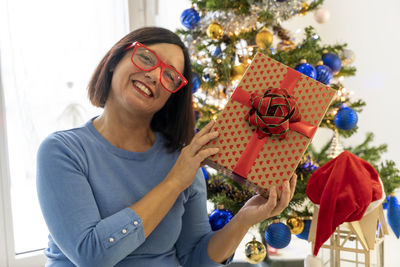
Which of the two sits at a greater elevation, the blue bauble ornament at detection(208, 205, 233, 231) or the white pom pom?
the blue bauble ornament at detection(208, 205, 233, 231)

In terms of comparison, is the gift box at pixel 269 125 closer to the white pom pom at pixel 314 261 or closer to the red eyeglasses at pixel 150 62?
the red eyeglasses at pixel 150 62

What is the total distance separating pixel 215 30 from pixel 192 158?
972mm

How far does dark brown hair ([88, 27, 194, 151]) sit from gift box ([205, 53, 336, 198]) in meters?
0.31

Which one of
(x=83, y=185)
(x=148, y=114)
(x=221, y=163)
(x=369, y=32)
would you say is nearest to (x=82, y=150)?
(x=83, y=185)

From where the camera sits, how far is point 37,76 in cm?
Answer: 210

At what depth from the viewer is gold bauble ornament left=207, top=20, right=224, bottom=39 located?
1795mm

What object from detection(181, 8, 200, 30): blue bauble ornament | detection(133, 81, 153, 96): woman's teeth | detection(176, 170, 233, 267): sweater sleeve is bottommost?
detection(176, 170, 233, 267): sweater sleeve

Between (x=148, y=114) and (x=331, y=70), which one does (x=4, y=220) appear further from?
(x=331, y=70)

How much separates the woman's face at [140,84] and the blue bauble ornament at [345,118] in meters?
0.88

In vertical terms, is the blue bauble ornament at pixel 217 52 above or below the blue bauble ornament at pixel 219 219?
above

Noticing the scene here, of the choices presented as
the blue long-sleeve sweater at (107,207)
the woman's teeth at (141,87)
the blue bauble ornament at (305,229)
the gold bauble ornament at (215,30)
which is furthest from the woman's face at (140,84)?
the blue bauble ornament at (305,229)

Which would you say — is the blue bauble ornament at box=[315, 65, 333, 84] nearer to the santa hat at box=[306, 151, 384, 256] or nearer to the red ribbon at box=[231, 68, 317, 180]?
the santa hat at box=[306, 151, 384, 256]

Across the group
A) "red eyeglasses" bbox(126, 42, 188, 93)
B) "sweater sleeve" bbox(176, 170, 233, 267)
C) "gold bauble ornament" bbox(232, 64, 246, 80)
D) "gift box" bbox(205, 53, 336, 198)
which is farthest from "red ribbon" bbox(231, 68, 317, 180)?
"gold bauble ornament" bbox(232, 64, 246, 80)

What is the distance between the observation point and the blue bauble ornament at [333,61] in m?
1.76
